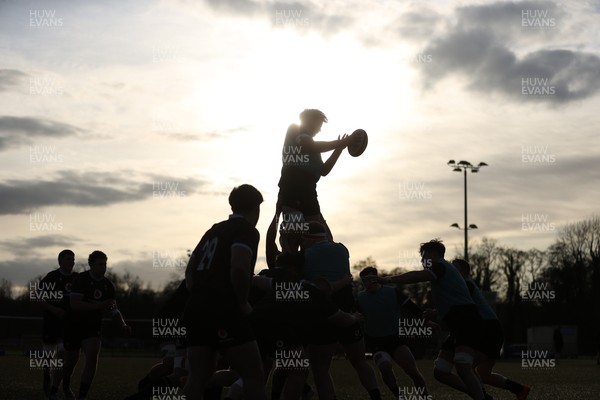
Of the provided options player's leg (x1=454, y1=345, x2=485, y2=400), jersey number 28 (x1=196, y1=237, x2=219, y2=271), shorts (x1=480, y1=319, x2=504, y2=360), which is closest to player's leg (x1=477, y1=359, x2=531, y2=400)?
shorts (x1=480, y1=319, x2=504, y2=360)

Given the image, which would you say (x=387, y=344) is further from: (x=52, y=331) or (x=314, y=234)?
(x=52, y=331)

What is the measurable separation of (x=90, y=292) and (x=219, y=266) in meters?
6.56

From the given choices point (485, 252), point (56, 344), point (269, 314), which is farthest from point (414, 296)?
point (269, 314)

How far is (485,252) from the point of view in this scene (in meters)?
99.8

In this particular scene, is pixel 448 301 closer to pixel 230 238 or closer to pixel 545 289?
pixel 230 238

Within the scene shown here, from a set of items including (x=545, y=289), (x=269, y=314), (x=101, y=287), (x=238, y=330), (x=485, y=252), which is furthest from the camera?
(x=485, y=252)

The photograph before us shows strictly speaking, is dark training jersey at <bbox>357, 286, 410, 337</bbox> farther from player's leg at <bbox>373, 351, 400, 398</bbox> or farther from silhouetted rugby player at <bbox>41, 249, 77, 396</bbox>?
silhouetted rugby player at <bbox>41, 249, 77, 396</bbox>

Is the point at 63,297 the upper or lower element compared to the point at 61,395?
upper

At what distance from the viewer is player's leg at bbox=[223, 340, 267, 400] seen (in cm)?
754

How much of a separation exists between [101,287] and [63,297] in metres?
2.24

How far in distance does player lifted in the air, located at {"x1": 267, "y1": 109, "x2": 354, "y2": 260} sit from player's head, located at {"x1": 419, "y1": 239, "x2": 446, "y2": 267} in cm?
130

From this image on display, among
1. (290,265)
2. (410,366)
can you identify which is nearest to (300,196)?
(290,265)

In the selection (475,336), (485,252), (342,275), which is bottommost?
(475,336)

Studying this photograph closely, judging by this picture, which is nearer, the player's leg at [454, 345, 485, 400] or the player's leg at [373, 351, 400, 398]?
the player's leg at [454, 345, 485, 400]
